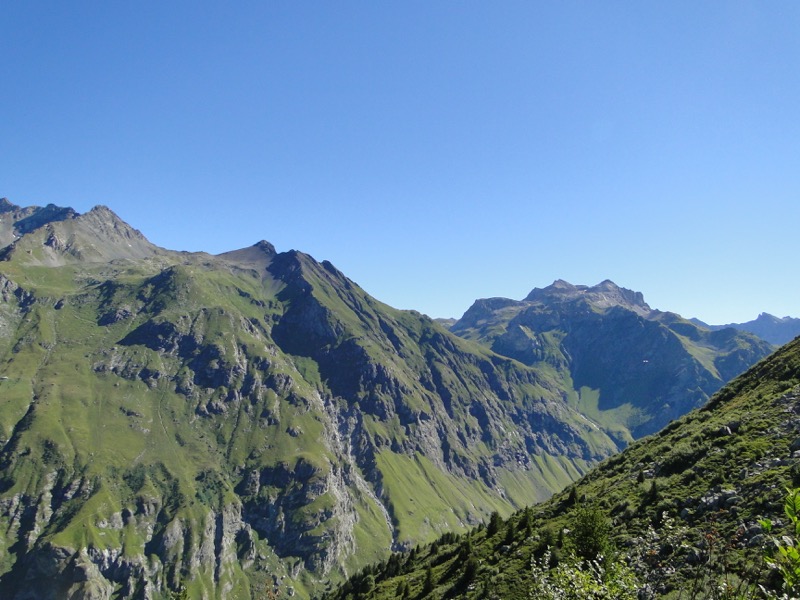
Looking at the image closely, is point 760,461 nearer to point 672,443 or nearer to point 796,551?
point 672,443

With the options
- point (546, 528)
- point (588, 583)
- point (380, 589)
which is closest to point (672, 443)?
point (546, 528)

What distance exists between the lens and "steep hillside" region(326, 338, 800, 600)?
34281mm

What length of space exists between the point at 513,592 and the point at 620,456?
150 feet

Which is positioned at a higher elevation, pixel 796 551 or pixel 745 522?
pixel 796 551

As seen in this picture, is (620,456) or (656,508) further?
(620,456)

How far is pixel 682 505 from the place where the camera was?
4509cm

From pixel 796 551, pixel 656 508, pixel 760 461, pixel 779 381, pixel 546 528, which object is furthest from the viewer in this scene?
pixel 779 381

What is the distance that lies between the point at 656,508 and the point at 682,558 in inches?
494

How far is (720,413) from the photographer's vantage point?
69562mm

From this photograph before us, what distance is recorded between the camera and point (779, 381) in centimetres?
6600

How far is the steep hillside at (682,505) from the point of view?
34.3 m

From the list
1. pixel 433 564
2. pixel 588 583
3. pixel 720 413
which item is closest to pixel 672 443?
pixel 720 413

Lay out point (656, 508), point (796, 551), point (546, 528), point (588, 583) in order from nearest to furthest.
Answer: point (796, 551), point (588, 583), point (656, 508), point (546, 528)

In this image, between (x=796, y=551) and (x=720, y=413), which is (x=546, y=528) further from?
(x=796, y=551)
